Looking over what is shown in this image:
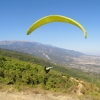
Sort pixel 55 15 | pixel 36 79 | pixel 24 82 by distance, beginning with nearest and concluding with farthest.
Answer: pixel 55 15 < pixel 24 82 < pixel 36 79

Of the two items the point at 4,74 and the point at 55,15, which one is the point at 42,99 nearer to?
the point at 4,74

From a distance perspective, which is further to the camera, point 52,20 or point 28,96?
point 28,96

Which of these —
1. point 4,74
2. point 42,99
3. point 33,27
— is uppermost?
point 33,27

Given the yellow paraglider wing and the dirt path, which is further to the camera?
the dirt path

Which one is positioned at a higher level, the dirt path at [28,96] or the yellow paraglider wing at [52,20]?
the yellow paraglider wing at [52,20]

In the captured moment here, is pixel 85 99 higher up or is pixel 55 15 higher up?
pixel 55 15

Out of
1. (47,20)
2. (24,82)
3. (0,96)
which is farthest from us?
(24,82)

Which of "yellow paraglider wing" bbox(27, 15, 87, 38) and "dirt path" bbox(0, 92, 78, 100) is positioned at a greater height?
"yellow paraglider wing" bbox(27, 15, 87, 38)

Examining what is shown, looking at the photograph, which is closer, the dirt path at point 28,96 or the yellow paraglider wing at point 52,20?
the yellow paraglider wing at point 52,20

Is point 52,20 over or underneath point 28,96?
over

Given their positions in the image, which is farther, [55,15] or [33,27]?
[33,27]

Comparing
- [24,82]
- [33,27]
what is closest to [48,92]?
[24,82]
